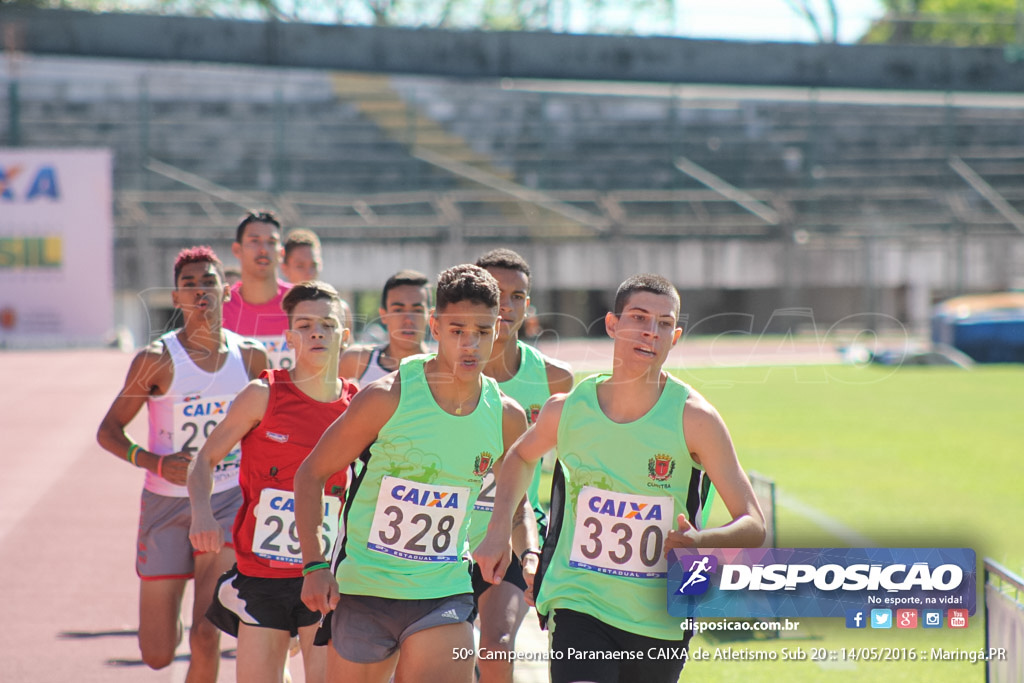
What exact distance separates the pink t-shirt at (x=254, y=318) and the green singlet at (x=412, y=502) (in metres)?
2.86

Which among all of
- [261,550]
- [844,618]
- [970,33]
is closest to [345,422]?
[261,550]

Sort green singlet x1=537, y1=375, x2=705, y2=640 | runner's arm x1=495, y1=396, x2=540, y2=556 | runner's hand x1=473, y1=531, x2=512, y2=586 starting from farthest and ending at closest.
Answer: runner's arm x1=495, y1=396, x2=540, y2=556 < runner's hand x1=473, y1=531, x2=512, y2=586 < green singlet x1=537, y1=375, x2=705, y2=640

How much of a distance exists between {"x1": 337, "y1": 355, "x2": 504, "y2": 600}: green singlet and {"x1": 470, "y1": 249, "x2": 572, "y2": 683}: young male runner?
542 millimetres

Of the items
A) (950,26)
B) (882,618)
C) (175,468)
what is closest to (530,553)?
(882,618)

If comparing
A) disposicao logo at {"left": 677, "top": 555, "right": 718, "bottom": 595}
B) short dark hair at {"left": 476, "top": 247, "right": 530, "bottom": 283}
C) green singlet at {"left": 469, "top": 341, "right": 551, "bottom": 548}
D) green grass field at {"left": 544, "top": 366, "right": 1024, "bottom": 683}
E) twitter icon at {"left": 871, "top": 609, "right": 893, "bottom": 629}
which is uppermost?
short dark hair at {"left": 476, "top": 247, "right": 530, "bottom": 283}

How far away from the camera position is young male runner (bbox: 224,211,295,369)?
22.7ft

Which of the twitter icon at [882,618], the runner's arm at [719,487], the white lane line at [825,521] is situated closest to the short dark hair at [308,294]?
the runner's arm at [719,487]

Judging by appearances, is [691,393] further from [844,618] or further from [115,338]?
[115,338]

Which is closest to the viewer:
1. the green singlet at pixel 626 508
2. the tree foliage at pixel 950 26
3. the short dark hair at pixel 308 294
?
the green singlet at pixel 626 508

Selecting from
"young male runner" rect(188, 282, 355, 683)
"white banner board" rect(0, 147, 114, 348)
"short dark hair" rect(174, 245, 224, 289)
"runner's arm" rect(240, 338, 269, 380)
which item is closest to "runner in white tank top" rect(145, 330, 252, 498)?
"runner's arm" rect(240, 338, 269, 380)

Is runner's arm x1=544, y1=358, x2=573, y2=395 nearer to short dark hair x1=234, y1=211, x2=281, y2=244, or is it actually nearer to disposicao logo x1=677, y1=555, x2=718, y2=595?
disposicao logo x1=677, y1=555, x2=718, y2=595

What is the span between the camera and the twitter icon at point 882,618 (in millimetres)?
3916

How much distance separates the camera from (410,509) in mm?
4156

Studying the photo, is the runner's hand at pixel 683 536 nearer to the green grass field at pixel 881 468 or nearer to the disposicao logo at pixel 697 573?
the disposicao logo at pixel 697 573
